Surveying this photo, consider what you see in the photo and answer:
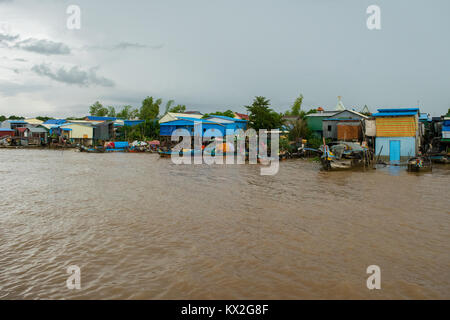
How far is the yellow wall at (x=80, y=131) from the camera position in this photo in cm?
4271

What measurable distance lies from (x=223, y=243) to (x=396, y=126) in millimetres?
19178

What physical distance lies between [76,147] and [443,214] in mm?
41574

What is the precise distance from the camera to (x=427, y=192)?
1153 cm

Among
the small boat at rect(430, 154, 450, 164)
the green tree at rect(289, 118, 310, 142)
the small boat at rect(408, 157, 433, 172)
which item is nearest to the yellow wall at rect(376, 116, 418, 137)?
the small boat at rect(430, 154, 450, 164)

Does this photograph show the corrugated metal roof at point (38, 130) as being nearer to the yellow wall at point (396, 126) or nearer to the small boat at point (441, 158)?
the yellow wall at point (396, 126)

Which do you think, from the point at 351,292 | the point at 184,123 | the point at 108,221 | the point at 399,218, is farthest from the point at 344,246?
the point at 184,123

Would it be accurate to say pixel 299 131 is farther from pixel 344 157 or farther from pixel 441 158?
pixel 441 158

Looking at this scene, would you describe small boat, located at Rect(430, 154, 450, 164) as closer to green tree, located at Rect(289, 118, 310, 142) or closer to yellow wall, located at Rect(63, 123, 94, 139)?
green tree, located at Rect(289, 118, 310, 142)

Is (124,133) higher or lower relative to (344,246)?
higher

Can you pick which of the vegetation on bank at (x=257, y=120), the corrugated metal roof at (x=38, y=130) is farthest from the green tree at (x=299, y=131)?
the corrugated metal roof at (x=38, y=130)

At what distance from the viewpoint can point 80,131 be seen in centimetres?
4309

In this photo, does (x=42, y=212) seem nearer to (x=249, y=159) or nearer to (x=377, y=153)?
(x=249, y=159)
